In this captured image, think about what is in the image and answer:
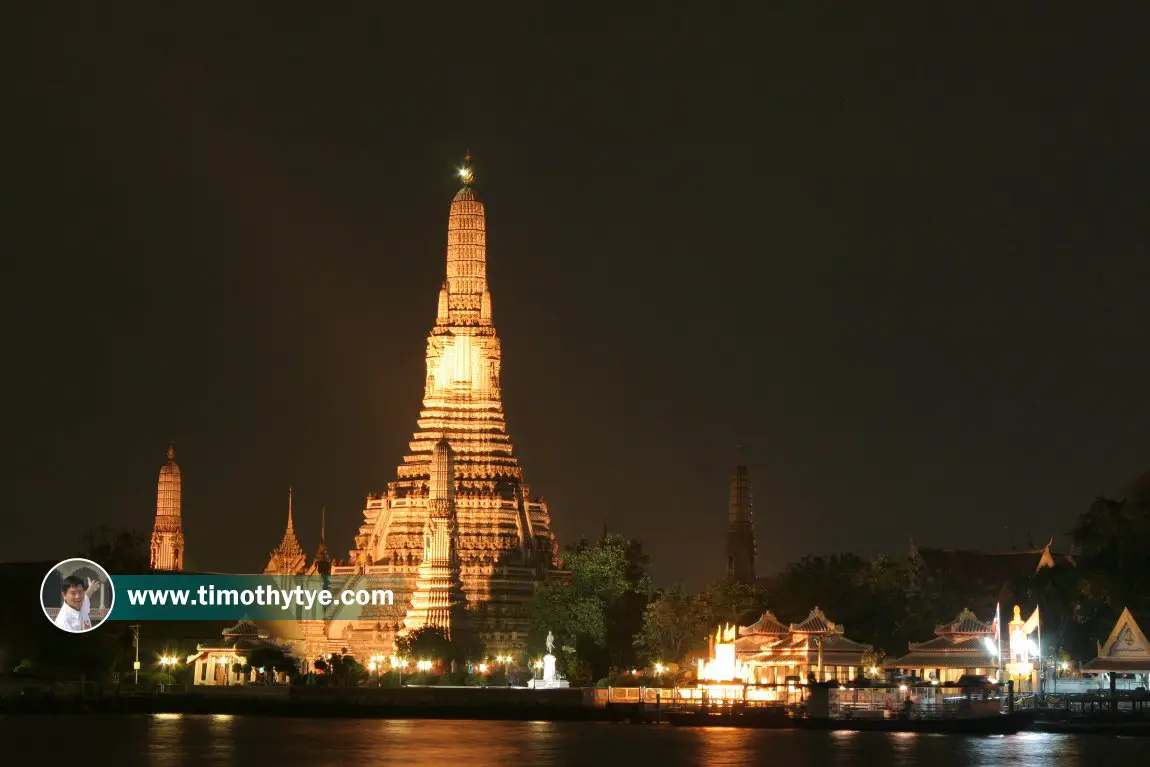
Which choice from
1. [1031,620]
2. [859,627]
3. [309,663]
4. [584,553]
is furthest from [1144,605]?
[309,663]

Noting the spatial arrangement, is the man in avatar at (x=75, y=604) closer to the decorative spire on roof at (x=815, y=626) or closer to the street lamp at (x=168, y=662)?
the street lamp at (x=168, y=662)

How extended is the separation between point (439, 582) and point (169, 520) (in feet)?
100

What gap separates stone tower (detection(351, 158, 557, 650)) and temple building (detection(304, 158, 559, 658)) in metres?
0.05

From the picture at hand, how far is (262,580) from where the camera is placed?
138250 millimetres

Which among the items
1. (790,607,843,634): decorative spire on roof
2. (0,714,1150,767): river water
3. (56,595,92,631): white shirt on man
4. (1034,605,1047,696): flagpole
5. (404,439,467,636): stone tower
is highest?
(404,439,467,636): stone tower

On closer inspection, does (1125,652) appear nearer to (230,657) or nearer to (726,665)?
(726,665)

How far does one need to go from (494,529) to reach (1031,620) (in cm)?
3402

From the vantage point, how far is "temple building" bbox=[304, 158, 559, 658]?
127312mm

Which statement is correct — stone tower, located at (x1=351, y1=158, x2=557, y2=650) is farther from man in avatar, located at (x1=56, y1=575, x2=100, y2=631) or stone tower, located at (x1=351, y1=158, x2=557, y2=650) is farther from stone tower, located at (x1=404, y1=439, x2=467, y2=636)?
man in avatar, located at (x1=56, y1=575, x2=100, y2=631)

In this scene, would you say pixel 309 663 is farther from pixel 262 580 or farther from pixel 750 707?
pixel 750 707

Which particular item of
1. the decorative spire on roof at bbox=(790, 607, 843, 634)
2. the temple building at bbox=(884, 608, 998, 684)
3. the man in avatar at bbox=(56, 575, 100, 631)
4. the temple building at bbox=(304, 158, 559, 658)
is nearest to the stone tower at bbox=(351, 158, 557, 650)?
the temple building at bbox=(304, 158, 559, 658)

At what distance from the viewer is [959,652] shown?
99625 millimetres

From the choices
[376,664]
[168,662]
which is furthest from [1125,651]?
[168,662]

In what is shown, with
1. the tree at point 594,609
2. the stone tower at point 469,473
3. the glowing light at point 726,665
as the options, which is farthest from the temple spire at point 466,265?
the glowing light at point 726,665
